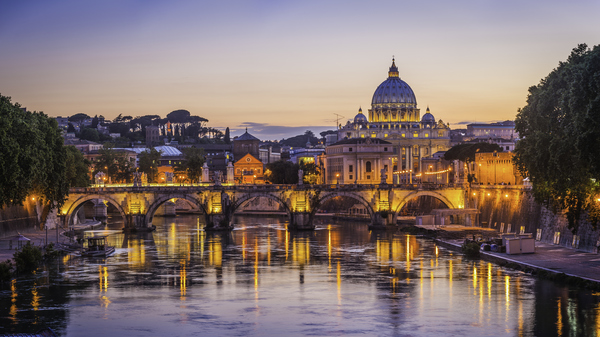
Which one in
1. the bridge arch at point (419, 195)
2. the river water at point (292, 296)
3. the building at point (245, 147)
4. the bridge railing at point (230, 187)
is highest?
the building at point (245, 147)

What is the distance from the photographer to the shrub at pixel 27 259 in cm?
4743

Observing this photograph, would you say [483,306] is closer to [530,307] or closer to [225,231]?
[530,307]

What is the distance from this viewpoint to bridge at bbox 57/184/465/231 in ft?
260

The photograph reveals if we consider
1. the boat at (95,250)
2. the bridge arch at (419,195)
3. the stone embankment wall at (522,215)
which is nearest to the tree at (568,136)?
the stone embankment wall at (522,215)

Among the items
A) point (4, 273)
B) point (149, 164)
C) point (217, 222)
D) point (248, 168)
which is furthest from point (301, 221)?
point (248, 168)

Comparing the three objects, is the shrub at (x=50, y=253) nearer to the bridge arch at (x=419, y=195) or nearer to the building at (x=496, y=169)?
the bridge arch at (x=419, y=195)

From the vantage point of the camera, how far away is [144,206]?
262 feet

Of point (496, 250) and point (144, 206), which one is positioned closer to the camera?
point (496, 250)

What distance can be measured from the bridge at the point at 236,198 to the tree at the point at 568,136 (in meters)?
31.0

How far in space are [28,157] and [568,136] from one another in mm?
30913

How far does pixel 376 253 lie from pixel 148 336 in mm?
29722

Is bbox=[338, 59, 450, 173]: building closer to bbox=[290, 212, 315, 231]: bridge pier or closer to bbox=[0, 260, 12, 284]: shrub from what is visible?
bbox=[290, 212, 315, 231]: bridge pier

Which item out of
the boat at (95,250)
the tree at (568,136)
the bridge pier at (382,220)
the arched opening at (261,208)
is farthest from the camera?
the arched opening at (261,208)

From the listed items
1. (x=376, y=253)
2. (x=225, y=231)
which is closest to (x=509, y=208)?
(x=376, y=253)
